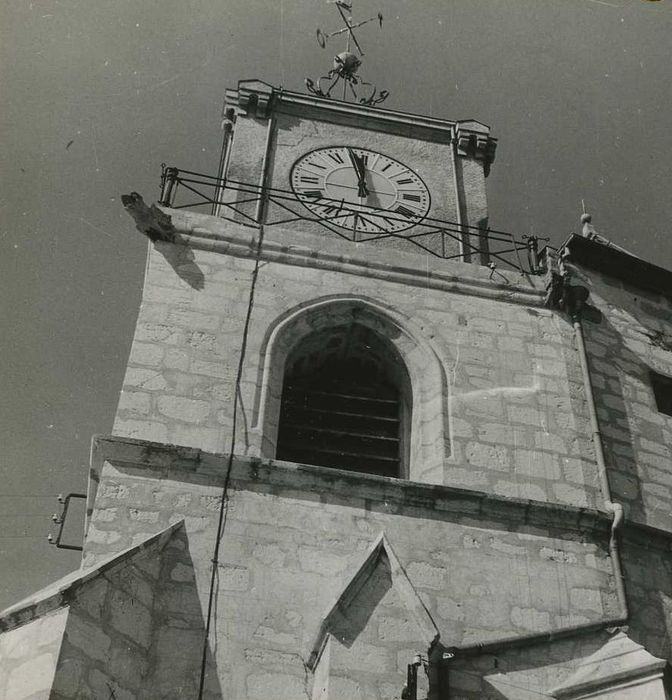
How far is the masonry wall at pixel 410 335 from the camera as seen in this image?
28.5ft

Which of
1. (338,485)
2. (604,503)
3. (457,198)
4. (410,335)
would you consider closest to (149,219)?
(410,335)

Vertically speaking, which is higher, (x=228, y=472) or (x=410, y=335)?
(x=410, y=335)

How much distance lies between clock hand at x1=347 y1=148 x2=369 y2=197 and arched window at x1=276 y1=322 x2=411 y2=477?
290 centimetres

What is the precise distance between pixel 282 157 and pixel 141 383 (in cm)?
506

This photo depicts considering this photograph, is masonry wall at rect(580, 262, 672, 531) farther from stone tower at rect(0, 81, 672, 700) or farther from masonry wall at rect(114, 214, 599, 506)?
masonry wall at rect(114, 214, 599, 506)

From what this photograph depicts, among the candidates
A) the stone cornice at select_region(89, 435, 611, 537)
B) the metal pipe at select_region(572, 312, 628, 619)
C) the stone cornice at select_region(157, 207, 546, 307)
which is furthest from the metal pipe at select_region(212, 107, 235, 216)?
the stone cornice at select_region(89, 435, 611, 537)

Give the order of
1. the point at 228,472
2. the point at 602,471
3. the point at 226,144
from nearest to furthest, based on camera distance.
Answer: the point at 228,472
the point at 602,471
the point at 226,144

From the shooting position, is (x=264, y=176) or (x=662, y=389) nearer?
(x=662, y=389)

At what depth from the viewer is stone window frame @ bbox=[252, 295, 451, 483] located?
8.87 meters

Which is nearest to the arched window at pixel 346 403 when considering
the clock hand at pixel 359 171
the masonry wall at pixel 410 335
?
the masonry wall at pixel 410 335

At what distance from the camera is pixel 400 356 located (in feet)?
32.8

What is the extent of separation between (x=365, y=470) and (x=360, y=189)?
4.49 meters

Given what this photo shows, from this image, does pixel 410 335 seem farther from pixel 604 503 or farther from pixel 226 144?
pixel 226 144

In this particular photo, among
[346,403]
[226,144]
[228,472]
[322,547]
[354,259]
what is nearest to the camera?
[322,547]
